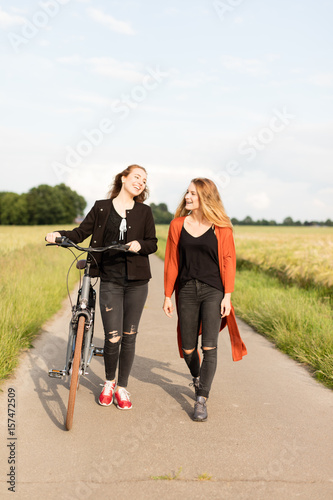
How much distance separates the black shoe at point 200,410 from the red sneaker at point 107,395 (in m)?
0.81

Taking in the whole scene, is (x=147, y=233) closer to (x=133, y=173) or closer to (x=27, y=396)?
(x=133, y=173)

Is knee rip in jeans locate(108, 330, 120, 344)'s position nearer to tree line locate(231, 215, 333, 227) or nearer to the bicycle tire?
the bicycle tire

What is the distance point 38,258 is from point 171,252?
476 inches

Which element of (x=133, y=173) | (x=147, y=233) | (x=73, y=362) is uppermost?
(x=133, y=173)

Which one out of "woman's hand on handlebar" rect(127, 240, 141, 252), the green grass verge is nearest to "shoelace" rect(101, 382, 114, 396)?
"woman's hand on handlebar" rect(127, 240, 141, 252)

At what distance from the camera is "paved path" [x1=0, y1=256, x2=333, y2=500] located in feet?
9.71

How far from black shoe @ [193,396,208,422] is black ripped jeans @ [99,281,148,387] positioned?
2.42 feet

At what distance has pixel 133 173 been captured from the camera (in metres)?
4.46

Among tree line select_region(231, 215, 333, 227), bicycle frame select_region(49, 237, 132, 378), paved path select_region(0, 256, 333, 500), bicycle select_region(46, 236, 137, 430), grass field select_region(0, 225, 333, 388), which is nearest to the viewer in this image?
paved path select_region(0, 256, 333, 500)

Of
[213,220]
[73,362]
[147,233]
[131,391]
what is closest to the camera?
[73,362]

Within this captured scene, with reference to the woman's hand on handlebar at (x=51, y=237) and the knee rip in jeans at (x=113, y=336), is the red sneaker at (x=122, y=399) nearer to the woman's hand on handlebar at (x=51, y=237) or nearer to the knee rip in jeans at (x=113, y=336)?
the knee rip in jeans at (x=113, y=336)

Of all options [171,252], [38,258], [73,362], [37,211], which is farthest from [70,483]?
[37,211]

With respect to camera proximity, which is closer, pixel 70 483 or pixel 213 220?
pixel 70 483

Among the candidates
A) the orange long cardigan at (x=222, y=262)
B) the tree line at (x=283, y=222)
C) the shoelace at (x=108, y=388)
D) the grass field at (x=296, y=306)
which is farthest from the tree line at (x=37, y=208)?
the orange long cardigan at (x=222, y=262)
